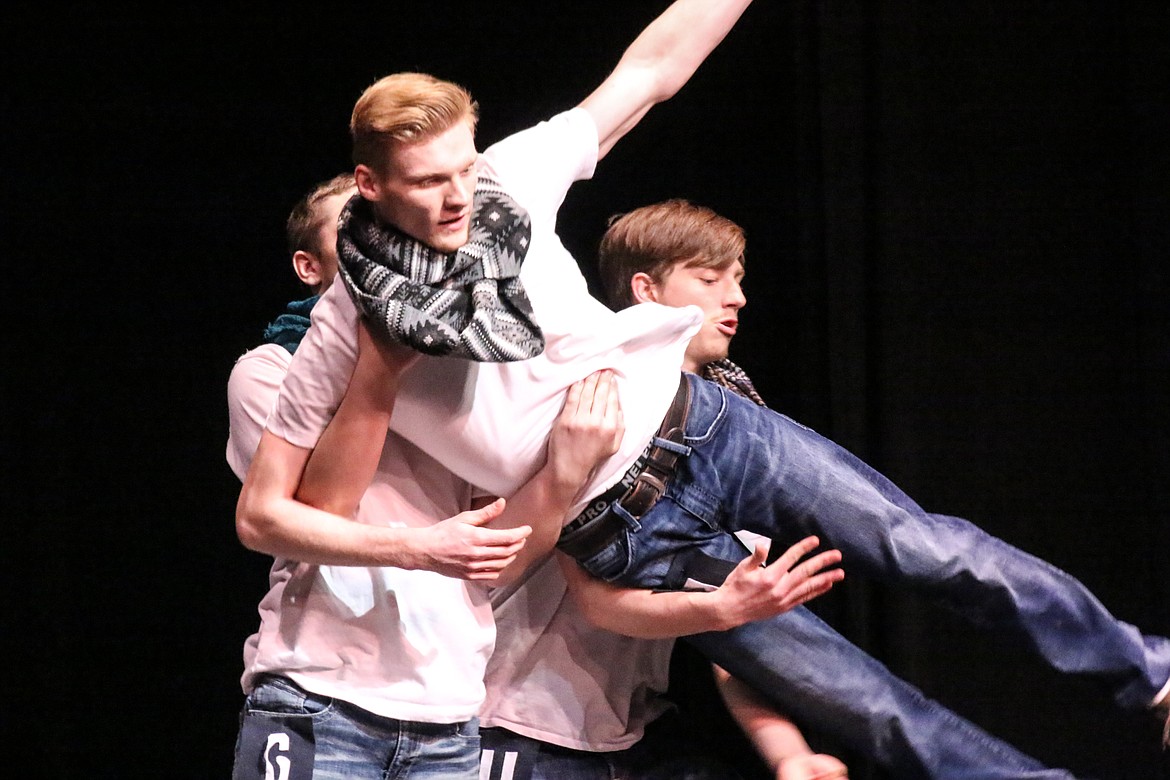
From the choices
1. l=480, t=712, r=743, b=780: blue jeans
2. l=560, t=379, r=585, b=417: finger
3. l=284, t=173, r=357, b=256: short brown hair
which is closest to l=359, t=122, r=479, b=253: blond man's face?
l=560, t=379, r=585, b=417: finger

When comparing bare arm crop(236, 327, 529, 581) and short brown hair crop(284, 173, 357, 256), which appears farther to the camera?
short brown hair crop(284, 173, 357, 256)

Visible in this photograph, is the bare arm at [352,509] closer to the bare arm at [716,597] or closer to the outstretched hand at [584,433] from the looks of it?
the outstretched hand at [584,433]

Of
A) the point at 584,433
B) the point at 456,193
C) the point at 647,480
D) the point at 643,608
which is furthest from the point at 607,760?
the point at 456,193

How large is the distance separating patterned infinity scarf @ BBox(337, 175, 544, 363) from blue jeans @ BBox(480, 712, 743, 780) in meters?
0.83

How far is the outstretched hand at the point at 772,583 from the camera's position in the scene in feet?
5.81

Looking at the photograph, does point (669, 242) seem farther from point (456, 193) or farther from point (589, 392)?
point (456, 193)

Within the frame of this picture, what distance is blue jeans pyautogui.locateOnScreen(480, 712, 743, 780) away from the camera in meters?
2.19

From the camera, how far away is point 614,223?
2.61m

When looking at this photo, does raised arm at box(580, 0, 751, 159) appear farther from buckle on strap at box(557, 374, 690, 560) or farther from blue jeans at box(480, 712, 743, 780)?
blue jeans at box(480, 712, 743, 780)

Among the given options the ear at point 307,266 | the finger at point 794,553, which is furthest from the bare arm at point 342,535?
the ear at point 307,266

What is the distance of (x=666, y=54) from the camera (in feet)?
6.89

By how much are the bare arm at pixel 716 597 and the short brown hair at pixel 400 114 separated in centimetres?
70

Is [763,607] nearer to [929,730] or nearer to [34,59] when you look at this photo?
[929,730]

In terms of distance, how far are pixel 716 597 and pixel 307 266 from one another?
2.86ft
